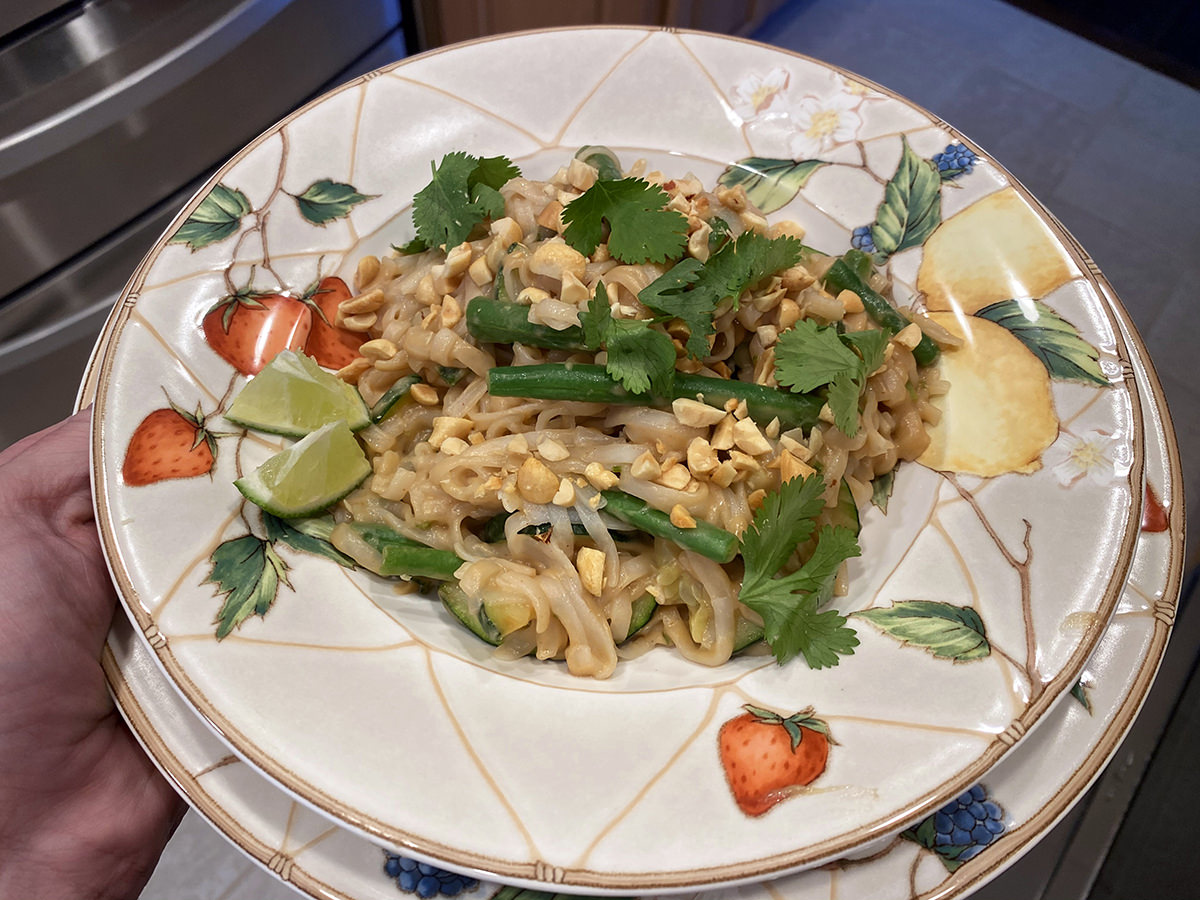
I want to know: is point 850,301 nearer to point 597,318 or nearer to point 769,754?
point 597,318

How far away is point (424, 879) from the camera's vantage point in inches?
83.9

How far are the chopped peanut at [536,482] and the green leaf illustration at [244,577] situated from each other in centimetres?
67

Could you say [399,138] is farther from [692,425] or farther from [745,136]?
[692,425]

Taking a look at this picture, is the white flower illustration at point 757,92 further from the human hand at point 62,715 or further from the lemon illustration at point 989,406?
the human hand at point 62,715

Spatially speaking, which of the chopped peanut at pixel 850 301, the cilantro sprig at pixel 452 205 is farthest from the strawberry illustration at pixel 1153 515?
the cilantro sprig at pixel 452 205

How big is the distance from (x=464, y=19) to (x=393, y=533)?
3272 millimetres

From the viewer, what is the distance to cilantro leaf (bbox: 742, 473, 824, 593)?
230 centimetres

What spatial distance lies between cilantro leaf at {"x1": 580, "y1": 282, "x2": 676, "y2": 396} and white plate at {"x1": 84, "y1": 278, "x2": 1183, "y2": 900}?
1.31 metres

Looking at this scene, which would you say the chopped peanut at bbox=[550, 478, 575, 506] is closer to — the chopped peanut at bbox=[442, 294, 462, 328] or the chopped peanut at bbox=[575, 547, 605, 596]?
the chopped peanut at bbox=[575, 547, 605, 596]

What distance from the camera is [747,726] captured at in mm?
2070

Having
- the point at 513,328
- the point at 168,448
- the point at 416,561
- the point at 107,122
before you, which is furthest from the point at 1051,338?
the point at 107,122

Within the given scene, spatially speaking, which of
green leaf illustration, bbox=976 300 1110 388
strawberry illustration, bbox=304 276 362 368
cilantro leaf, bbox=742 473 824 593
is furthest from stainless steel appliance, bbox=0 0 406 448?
green leaf illustration, bbox=976 300 1110 388

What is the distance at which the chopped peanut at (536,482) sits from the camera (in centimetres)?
238

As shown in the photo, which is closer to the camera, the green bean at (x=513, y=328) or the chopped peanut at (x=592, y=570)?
the chopped peanut at (x=592, y=570)
